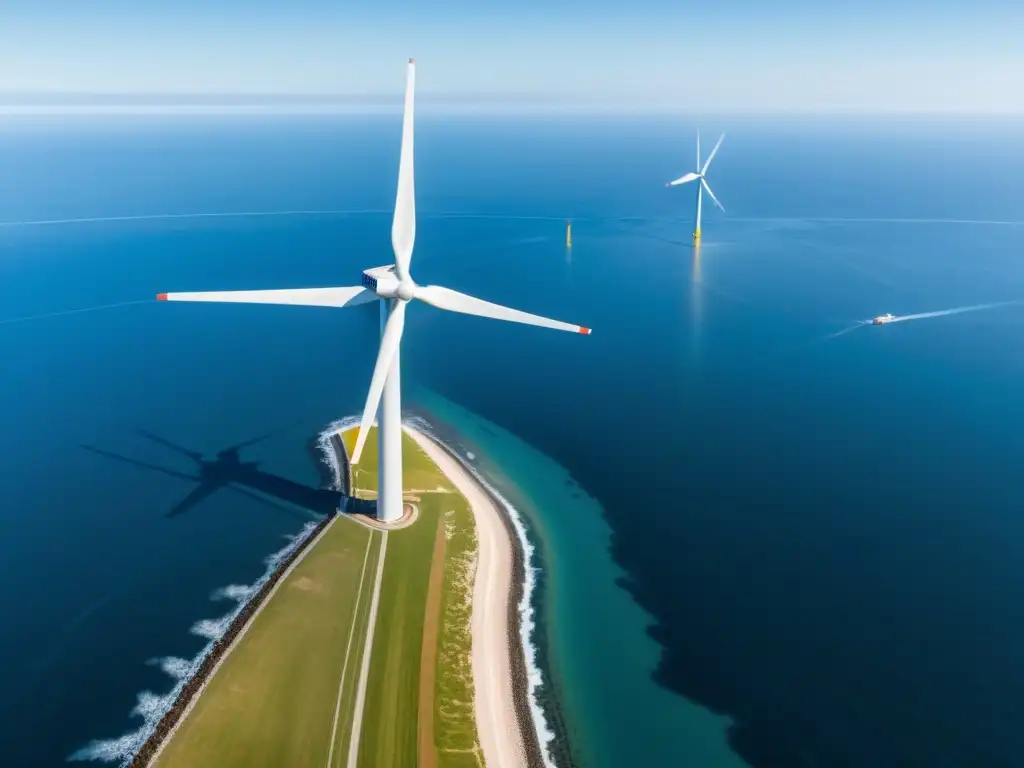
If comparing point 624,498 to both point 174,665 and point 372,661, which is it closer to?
point 372,661

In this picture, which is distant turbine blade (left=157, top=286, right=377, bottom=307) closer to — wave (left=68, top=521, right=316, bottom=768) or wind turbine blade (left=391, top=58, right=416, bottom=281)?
wind turbine blade (left=391, top=58, right=416, bottom=281)

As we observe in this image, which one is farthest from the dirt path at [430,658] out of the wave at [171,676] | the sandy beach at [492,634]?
the wave at [171,676]

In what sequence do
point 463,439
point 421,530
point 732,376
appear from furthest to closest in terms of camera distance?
point 732,376 → point 463,439 → point 421,530

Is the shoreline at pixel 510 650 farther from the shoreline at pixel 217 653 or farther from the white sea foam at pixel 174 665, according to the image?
the white sea foam at pixel 174 665

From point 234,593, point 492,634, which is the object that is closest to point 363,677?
point 492,634

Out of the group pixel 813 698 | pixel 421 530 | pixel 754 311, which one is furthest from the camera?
pixel 754 311

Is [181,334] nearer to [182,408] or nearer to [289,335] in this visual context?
[289,335]

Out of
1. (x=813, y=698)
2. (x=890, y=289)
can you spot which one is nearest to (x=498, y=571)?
(x=813, y=698)
